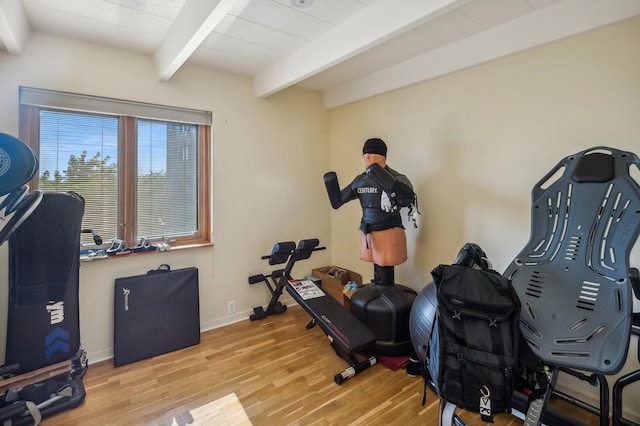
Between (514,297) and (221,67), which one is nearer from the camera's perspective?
(514,297)

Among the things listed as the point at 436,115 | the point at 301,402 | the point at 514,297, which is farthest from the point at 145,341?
the point at 436,115

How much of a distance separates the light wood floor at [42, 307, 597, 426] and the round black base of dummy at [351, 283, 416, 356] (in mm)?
167

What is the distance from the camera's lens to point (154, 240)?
2.82 meters

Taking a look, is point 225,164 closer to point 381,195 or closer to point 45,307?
point 381,195

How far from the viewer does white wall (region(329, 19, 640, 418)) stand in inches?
72.1

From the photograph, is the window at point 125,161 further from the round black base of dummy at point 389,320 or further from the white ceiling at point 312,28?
the round black base of dummy at point 389,320

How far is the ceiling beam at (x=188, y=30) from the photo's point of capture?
1.68 metres

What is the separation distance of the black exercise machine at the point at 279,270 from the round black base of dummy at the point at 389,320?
79cm

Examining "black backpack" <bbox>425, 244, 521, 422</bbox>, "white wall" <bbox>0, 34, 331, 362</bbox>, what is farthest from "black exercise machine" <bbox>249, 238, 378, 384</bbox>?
"black backpack" <bbox>425, 244, 521, 422</bbox>

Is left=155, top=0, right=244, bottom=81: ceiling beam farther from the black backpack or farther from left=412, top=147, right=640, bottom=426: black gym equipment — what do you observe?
left=412, top=147, right=640, bottom=426: black gym equipment

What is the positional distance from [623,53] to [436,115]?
1.18 metres

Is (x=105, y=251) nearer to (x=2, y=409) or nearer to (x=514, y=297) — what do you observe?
(x=2, y=409)

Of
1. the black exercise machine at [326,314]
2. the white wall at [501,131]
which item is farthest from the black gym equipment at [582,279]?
the black exercise machine at [326,314]

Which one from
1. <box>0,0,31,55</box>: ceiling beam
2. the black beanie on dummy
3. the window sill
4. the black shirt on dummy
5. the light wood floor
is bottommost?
the light wood floor
